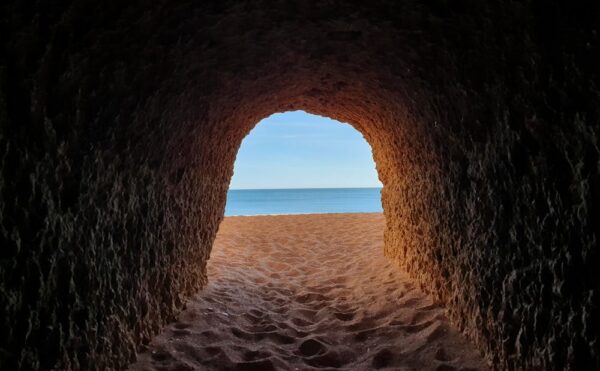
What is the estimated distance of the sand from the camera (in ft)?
9.71

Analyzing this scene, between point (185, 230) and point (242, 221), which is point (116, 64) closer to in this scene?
point (185, 230)

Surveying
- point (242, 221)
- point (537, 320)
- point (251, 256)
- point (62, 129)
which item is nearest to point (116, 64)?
point (62, 129)

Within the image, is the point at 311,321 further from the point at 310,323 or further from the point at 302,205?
the point at 302,205

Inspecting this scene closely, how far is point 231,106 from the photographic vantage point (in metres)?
3.82

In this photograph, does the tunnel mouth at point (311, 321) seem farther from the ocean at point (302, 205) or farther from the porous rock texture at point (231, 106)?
the ocean at point (302, 205)

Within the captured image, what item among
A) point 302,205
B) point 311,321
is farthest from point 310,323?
point 302,205

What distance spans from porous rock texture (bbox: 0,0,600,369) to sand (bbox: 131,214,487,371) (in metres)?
0.23

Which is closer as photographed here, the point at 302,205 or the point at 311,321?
the point at 311,321

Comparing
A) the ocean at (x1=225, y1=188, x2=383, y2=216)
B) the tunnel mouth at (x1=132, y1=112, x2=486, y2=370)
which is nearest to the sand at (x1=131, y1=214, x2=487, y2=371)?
the tunnel mouth at (x1=132, y1=112, x2=486, y2=370)

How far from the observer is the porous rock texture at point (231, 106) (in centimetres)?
159

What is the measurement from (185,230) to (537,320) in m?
2.82

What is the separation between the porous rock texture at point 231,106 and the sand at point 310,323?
232 mm

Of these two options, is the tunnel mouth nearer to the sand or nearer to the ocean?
the sand

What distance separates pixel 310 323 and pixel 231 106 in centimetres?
214
